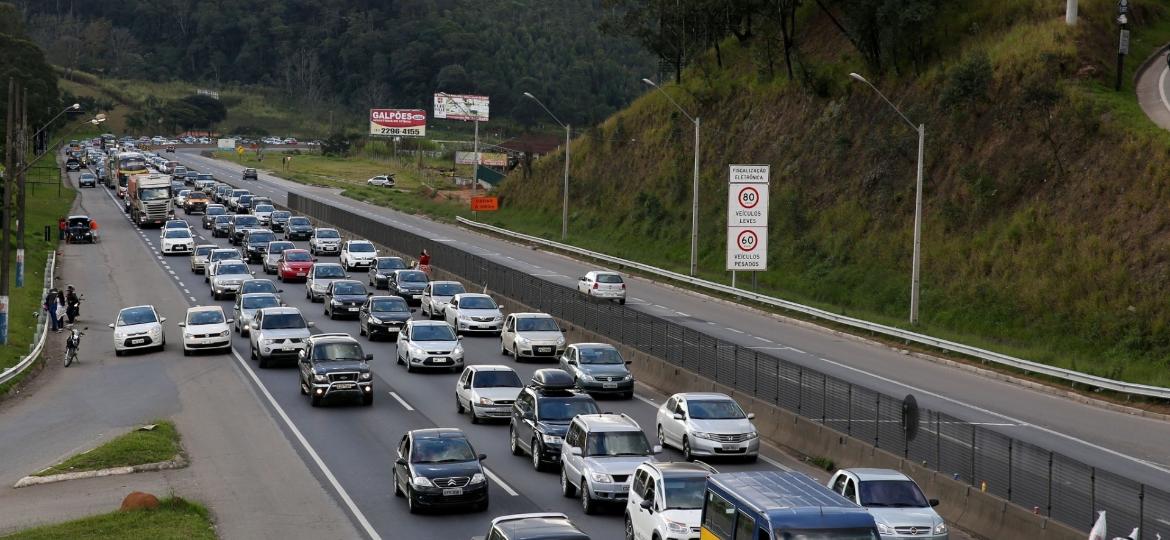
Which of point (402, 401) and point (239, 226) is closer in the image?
point (402, 401)

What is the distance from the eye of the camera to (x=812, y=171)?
69188 mm

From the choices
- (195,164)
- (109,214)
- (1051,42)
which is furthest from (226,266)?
(195,164)

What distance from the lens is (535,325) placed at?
40.0m

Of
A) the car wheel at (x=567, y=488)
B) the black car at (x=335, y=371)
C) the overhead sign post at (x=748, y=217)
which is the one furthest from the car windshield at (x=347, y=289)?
the car wheel at (x=567, y=488)

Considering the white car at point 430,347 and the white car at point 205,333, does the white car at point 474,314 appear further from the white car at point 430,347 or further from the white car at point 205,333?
the white car at point 205,333

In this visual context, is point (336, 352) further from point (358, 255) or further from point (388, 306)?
point (358, 255)

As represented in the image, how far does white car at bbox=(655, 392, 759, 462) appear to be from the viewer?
26.3 m

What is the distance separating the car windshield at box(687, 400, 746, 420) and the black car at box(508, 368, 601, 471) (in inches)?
81.1

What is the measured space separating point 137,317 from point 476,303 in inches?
432

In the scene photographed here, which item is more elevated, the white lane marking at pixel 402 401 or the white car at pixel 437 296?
the white car at pixel 437 296

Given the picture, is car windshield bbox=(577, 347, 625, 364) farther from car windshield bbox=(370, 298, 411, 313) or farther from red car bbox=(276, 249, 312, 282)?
red car bbox=(276, 249, 312, 282)

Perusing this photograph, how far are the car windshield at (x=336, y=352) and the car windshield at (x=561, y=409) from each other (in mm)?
8247

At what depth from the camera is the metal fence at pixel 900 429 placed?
18.5 m

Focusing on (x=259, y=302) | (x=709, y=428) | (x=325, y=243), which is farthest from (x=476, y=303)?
(x=325, y=243)
